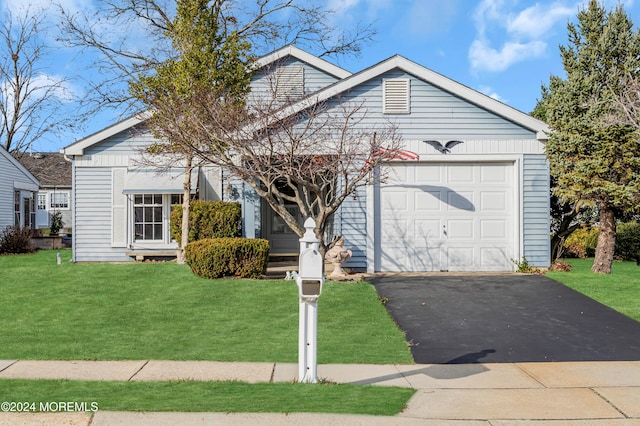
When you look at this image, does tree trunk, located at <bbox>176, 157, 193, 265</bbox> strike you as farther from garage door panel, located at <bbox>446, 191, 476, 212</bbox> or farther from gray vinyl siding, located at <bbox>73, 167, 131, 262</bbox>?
garage door panel, located at <bbox>446, 191, 476, 212</bbox>

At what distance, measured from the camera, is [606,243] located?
14.1 meters

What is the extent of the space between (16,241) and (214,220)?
11.8 meters

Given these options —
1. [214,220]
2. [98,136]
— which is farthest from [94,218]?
[214,220]

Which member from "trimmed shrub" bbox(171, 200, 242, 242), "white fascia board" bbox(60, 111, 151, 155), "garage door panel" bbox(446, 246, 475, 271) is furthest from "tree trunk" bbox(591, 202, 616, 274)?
"white fascia board" bbox(60, 111, 151, 155)

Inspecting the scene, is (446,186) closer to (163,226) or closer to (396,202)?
(396,202)

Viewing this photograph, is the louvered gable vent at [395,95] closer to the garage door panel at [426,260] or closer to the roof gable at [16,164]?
the garage door panel at [426,260]

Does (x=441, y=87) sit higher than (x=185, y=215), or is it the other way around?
(x=441, y=87)

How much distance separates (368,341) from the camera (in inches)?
330

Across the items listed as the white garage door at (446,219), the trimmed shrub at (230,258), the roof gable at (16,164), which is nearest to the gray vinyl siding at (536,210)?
the white garage door at (446,219)

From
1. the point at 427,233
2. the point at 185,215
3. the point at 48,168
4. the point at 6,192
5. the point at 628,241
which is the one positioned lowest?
the point at 628,241

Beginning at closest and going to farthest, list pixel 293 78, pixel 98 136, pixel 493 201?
pixel 493 201 < pixel 98 136 < pixel 293 78

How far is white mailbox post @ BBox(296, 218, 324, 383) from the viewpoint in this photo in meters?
6.14

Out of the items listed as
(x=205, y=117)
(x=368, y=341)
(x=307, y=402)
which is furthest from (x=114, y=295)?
(x=307, y=402)

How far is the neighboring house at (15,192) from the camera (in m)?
A: 24.9
